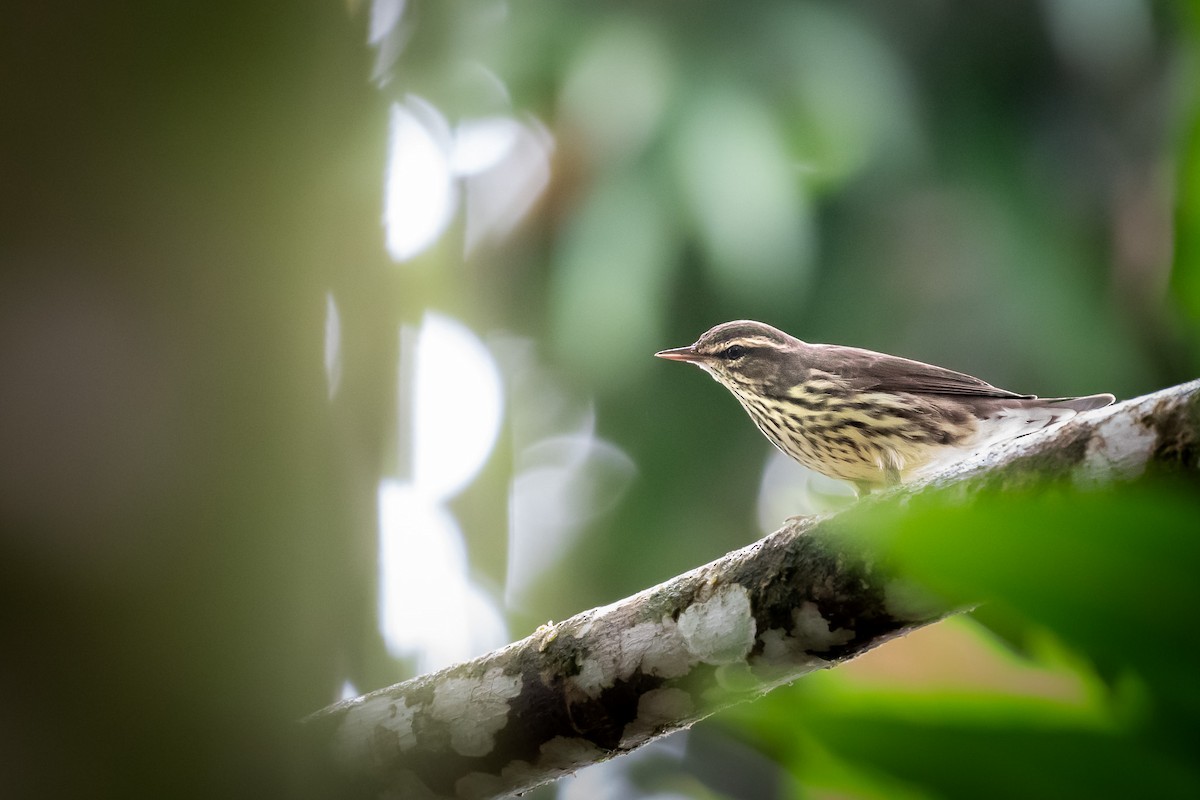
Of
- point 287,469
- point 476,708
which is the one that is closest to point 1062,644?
point 287,469

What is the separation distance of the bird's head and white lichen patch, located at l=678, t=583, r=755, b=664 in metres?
2.04

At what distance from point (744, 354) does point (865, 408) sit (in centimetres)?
58

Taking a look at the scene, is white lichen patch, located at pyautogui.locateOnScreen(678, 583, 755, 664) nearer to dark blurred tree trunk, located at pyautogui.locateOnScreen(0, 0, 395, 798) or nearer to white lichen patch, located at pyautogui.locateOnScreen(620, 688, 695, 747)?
white lichen patch, located at pyautogui.locateOnScreen(620, 688, 695, 747)

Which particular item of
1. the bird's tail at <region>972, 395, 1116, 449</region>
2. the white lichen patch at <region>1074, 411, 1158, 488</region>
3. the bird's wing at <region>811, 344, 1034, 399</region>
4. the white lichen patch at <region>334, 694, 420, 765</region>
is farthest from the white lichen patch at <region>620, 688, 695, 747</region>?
the bird's wing at <region>811, 344, 1034, 399</region>

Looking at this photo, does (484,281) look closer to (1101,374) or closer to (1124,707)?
(1101,374)

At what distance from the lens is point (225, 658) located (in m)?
1.31

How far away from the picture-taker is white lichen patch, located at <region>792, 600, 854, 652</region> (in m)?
2.11

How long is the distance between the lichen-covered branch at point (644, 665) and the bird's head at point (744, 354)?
198 cm

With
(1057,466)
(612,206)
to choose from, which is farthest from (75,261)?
(612,206)

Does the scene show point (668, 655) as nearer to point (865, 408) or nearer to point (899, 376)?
point (865, 408)

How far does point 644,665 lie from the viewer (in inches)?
91.0

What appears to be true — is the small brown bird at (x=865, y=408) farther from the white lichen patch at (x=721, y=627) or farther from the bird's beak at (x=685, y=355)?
the white lichen patch at (x=721, y=627)

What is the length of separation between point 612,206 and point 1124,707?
5261mm

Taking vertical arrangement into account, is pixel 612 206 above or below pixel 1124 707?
above
